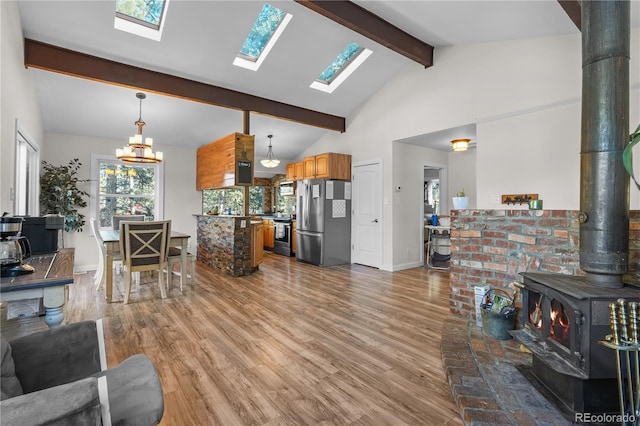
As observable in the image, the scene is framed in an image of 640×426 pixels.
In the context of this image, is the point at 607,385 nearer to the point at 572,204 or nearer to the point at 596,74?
the point at 596,74

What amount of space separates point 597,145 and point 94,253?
7.13 meters

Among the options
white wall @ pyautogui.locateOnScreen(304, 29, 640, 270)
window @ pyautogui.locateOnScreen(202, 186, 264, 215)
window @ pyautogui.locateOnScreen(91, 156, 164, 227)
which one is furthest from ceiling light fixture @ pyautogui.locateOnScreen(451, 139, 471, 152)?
window @ pyautogui.locateOnScreen(91, 156, 164, 227)

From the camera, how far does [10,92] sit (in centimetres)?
277

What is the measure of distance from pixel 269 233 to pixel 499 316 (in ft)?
19.5

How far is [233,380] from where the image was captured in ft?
6.55

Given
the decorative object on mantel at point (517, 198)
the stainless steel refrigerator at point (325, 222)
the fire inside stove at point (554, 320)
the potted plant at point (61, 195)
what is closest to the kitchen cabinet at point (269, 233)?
the stainless steel refrigerator at point (325, 222)

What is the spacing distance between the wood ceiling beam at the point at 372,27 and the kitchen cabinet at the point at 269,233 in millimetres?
4778

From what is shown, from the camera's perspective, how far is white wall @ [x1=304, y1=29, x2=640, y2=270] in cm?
339

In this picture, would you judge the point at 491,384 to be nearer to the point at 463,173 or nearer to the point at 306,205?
the point at 306,205

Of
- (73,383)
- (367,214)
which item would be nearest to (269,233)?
(367,214)

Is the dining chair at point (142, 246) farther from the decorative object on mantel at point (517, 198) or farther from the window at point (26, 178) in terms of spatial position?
the decorative object on mantel at point (517, 198)

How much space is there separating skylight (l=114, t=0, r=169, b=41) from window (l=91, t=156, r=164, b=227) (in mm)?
3249

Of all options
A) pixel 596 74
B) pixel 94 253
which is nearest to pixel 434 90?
pixel 596 74

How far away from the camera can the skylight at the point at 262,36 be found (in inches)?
155
